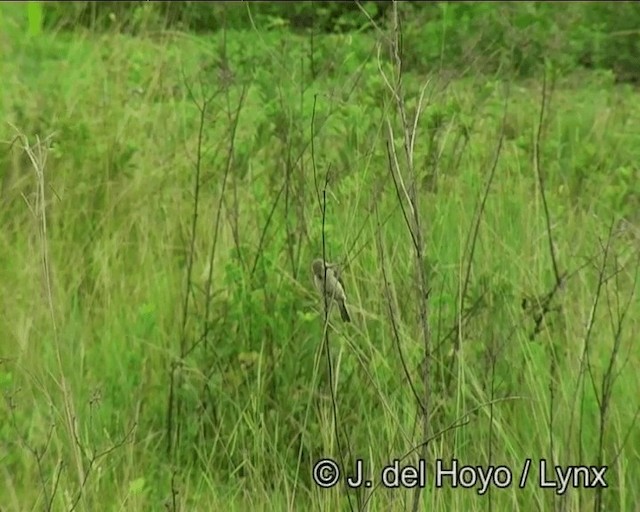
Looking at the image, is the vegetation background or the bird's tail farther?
the bird's tail

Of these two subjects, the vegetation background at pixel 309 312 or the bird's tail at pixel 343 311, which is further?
the bird's tail at pixel 343 311

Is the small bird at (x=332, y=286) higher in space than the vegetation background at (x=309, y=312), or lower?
higher

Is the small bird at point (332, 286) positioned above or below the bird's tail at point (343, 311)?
above

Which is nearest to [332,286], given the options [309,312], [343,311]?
[343,311]

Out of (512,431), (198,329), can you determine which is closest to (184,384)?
(198,329)

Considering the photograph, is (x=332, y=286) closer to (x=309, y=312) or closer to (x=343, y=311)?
(x=343, y=311)

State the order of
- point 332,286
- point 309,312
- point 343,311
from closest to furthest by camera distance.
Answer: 1. point 332,286
2. point 343,311
3. point 309,312

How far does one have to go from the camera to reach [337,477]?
1707 mm

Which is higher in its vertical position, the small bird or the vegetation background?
the small bird

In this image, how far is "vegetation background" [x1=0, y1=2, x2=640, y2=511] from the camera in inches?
68.1

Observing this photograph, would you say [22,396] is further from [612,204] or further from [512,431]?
[612,204]

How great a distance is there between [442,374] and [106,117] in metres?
1.75

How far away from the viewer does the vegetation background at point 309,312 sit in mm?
1729

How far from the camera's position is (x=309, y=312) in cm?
210
